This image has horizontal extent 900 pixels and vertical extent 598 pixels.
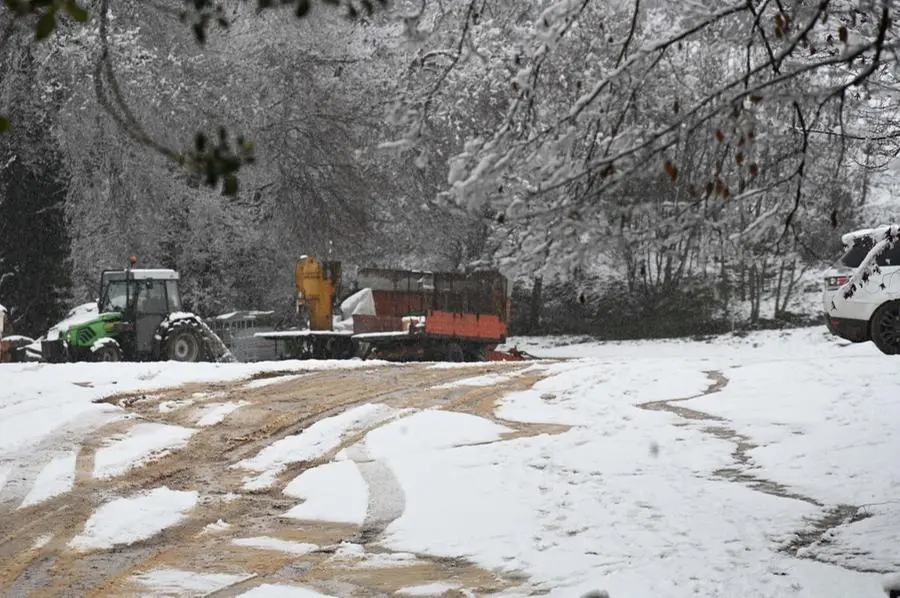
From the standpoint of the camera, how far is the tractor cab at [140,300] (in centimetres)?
2316

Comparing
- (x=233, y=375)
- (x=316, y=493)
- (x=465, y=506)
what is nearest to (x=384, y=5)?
(x=465, y=506)

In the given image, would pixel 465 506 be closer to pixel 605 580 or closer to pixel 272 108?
pixel 605 580

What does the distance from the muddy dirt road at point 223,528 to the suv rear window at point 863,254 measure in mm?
5630

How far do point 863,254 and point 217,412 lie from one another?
8.86 metres

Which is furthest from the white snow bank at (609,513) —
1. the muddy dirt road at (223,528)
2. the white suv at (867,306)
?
the white suv at (867,306)

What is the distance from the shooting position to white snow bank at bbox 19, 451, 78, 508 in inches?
357

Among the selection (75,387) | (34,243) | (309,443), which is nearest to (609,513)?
(309,443)

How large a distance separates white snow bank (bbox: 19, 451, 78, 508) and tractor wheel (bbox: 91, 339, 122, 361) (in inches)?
475

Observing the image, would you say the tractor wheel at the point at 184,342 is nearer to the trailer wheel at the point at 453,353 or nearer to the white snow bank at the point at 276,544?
the trailer wheel at the point at 453,353

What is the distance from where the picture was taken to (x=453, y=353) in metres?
26.8

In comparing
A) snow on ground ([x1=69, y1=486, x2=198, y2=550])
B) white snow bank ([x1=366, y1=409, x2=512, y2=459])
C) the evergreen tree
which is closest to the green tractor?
the evergreen tree

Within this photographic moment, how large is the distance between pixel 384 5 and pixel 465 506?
539 cm

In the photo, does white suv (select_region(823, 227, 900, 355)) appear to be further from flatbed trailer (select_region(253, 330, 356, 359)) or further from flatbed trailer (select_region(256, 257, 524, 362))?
flatbed trailer (select_region(253, 330, 356, 359))

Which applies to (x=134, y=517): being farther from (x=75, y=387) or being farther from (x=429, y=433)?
(x=75, y=387)
